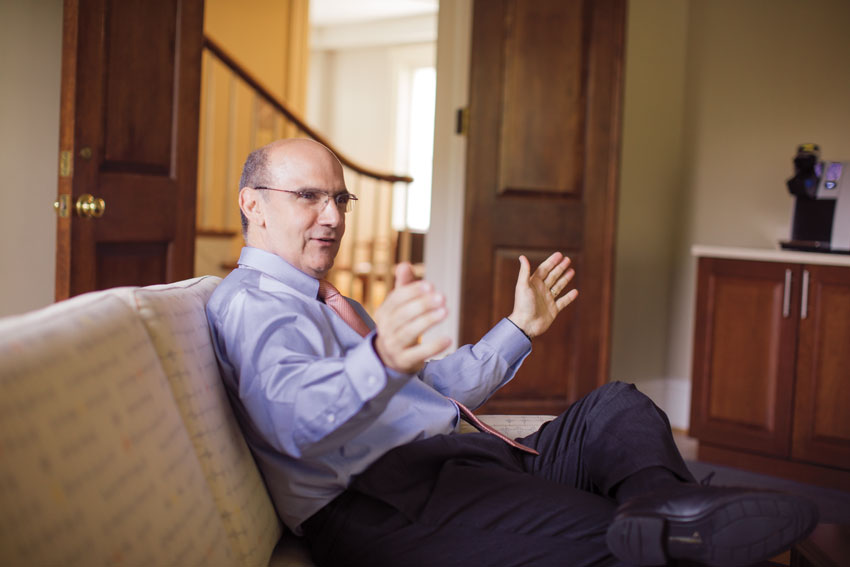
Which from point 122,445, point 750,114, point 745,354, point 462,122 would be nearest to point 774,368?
point 745,354

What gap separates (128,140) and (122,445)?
1.82 m

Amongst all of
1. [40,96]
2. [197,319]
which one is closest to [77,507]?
[197,319]

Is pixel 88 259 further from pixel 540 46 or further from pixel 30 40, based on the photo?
pixel 540 46

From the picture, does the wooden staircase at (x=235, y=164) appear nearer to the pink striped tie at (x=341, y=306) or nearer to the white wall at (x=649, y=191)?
the white wall at (x=649, y=191)

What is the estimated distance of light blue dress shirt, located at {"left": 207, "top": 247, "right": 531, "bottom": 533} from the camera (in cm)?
111

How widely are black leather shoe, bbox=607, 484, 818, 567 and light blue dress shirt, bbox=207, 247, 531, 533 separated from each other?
0.38 metres

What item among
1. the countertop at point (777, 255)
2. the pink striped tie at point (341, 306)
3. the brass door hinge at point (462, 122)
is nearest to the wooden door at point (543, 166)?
the brass door hinge at point (462, 122)

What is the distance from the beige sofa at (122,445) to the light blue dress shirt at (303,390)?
0.05 m

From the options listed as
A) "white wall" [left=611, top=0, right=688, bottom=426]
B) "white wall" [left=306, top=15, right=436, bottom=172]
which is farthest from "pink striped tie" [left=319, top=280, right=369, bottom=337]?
"white wall" [left=306, top=15, right=436, bottom=172]

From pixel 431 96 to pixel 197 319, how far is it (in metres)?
8.27

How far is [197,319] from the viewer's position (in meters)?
1.27

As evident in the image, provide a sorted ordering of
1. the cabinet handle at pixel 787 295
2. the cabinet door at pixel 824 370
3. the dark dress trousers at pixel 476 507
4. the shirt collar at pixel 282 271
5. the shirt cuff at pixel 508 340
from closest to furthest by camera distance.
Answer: the dark dress trousers at pixel 476 507 → the shirt collar at pixel 282 271 → the shirt cuff at pixel 508 340 → the cabinet door at pixel 824 370 → the cabinet handle at pixel 787 295

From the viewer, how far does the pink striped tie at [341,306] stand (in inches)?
58.0

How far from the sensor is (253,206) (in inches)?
60.1
